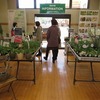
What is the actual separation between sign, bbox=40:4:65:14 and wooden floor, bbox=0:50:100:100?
3.51 metres

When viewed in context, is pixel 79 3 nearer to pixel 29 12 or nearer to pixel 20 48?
pixel 29 12

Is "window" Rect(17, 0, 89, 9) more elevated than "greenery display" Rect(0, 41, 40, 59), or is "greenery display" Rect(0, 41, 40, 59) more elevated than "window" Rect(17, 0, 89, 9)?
"window" Rect(17, 0, 89, 9)

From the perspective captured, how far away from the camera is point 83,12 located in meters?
7.50

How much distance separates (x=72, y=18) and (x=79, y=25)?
0.59 meters

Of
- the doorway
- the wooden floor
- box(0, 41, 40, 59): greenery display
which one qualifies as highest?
the doorway

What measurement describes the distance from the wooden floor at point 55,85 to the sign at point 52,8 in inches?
138

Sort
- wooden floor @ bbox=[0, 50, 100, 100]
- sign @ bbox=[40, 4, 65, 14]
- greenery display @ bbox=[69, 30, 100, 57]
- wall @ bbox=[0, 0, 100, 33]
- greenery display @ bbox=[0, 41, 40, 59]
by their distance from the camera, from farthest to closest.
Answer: wall @ bbox=[0, 0, 100, 33] < sign @ bbox=[40, 4, 65, 14] < greenery display @ bbox=[0, 41, 40, 59] < greenery display @ bbox=[69, 30, 100, 57] < wooden floor @ bbox=[0, 50, 100, 100]

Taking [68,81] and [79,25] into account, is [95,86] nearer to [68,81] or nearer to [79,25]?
[68,81]

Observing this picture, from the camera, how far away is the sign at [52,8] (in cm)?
761

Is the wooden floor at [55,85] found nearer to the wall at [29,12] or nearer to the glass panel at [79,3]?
the wall at [29,12]

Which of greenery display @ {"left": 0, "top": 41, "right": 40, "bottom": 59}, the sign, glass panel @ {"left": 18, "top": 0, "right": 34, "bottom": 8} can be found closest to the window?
glass panel @ {"left": 18, "top": 0, "right": 34, "bottom": 8}

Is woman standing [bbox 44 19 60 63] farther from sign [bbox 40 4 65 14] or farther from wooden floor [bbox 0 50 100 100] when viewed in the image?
sign [bbox 40 4 65 14]

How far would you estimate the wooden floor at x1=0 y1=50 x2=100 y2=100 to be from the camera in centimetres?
310

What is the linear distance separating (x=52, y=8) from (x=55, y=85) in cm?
Answer: 490
